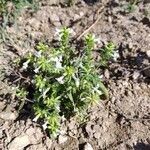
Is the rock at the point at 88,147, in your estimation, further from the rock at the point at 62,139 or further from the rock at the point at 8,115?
the rock at the point at 8,115

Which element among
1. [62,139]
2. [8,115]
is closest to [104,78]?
[62,139]

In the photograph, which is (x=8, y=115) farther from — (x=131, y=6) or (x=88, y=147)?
(x=131, y=6)

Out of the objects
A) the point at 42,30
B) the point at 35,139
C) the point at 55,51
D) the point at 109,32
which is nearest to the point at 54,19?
the point at 42,30

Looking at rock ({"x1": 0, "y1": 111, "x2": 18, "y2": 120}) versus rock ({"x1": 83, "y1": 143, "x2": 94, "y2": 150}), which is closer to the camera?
rock ({"x1": 83, "y1": 143, "x2": 94, "y2": 150})

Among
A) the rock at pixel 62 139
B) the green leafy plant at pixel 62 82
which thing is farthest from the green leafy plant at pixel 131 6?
the rock at pixel 62 139

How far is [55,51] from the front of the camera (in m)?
3.26

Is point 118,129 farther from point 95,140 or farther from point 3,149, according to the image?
point 3,149

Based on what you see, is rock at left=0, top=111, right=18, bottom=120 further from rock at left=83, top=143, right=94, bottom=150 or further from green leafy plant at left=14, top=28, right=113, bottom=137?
rock at left=83, top=143, right=94, bottom=150

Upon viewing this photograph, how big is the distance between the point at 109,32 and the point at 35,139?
1353mm

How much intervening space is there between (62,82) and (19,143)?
63 cm

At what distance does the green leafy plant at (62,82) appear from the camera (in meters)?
3.17

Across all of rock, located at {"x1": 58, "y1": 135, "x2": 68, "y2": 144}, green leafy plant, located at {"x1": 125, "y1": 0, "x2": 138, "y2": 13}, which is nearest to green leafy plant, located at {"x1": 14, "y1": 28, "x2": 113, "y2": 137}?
rock, located at {"x1": 58, "y1": 135, "x2": 68, "y2": 144}

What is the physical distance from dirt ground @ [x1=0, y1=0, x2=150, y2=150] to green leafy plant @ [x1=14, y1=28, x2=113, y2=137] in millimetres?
153

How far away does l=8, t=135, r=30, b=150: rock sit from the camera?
131 inches
